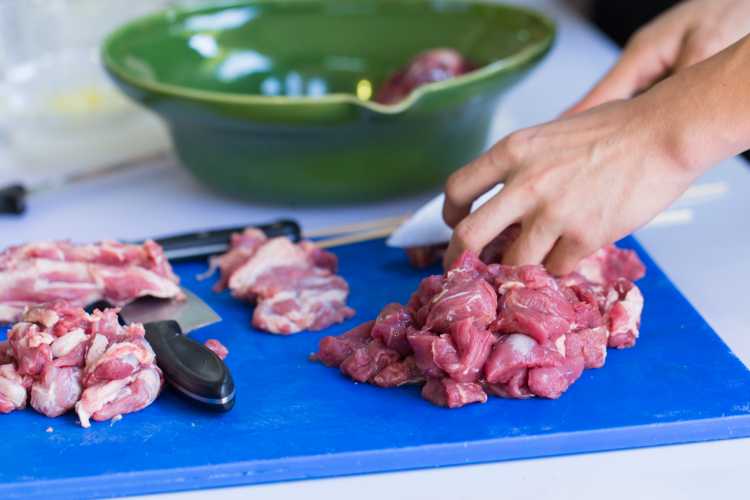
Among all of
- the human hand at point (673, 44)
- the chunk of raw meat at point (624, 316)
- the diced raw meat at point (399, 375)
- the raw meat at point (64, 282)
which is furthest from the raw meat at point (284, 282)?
the human hand at point (673, 44)

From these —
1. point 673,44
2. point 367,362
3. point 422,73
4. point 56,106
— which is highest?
point 673,44

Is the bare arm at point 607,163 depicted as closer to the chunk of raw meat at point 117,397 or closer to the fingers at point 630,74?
the fingers at point 630,74

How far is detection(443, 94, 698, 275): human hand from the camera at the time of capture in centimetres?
165

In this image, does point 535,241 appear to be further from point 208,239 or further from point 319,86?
point 319,86

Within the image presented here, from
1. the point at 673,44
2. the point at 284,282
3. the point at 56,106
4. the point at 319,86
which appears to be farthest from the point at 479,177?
the point at 56,106

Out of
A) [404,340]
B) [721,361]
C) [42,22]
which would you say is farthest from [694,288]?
[42,22]

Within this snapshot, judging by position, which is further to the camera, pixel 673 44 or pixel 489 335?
pixel 673 44

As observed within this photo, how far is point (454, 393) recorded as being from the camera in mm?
1582

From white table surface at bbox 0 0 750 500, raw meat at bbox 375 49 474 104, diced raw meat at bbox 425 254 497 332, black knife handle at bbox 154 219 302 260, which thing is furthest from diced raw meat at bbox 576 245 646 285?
raw meat at bbox 375 49 474 104

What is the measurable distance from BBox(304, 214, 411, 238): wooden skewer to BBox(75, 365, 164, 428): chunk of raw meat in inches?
27.7

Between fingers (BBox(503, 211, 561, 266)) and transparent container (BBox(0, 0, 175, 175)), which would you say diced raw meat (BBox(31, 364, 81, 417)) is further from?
transparent container (BBox(0, 0, 175, 175))

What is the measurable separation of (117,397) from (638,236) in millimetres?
1144

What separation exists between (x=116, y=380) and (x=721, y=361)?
0.94 meters

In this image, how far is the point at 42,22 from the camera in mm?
3463
